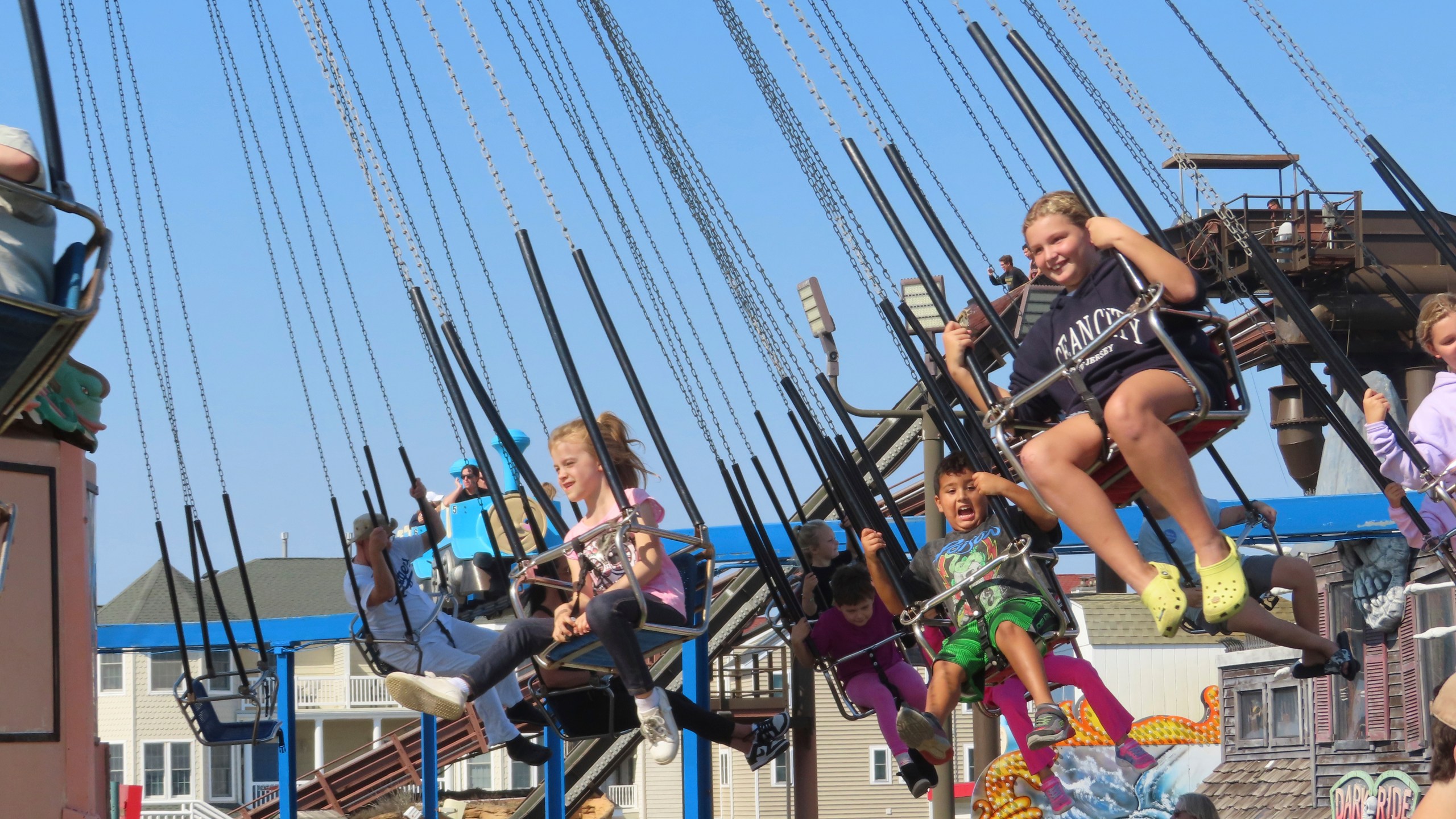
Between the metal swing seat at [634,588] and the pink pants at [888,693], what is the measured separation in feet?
4.47

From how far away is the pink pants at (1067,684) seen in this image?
7.69 meters

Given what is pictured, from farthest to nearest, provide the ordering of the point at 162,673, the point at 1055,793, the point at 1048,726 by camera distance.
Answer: the point at 162,673 < the point at 1055,793 < the point at 1048,726

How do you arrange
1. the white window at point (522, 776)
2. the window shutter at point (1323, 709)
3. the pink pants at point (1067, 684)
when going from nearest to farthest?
1. the pink pants at point (1067, 684)
2. the window shutter at point (1323, 709)
3. the white window at point (522, 776)

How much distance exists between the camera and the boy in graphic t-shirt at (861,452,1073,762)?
23.2 ft

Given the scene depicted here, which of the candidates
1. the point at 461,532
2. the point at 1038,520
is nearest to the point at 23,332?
the point at 1038,520

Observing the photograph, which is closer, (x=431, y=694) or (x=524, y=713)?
(x=431, y=694)

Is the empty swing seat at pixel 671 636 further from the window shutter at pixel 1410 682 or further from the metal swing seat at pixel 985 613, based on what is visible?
the window shutter at pixel 1410 682

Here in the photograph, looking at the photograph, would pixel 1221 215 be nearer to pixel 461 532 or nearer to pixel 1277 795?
pixel 461 532

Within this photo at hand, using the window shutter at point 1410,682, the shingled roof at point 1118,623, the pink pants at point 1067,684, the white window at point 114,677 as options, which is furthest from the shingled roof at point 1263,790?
the white window at point 114,677

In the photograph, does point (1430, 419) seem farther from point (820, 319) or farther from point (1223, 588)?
point (820, 319)

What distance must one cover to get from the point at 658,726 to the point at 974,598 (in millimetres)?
1581

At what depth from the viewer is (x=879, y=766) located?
114 feet

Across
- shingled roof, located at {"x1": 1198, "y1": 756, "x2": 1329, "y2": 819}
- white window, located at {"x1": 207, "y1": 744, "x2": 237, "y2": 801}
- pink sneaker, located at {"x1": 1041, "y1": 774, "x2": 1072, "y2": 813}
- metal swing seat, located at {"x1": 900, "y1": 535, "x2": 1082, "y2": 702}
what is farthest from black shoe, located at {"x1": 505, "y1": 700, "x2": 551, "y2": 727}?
white window, located at {"x1": 207, "y1": 744, "x2": 237, "y2": 801}

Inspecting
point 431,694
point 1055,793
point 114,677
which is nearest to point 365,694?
point 114,677
